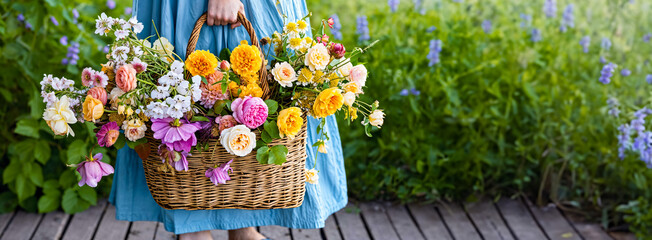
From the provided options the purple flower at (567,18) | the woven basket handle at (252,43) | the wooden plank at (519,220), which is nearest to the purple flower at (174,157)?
the woven basket handle at (252,43)

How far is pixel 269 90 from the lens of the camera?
1.44 m

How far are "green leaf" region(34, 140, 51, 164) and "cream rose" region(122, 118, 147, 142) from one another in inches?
46.3

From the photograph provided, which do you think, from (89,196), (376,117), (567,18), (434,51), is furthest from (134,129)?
(567,18)

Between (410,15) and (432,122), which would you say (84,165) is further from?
(410,15)

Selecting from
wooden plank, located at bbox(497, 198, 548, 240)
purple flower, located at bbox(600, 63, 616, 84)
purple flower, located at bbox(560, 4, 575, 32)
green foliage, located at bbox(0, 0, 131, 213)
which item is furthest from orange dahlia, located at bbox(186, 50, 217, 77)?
purple flower, located at bbox(560, 4, 575, 32)

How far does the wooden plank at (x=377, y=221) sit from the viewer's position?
233 centimetres

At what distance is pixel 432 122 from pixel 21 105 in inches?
65.2

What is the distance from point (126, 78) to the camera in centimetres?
130

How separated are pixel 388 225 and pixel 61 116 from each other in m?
1.42

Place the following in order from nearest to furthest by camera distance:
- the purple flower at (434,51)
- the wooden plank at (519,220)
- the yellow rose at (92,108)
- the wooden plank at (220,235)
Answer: the yellow rose at (92,108)
the wooden plank at (220,235)
the wooden plank at (519,220)
the purple flower at (434,51)

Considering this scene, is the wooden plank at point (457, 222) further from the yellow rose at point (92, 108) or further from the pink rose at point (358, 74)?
the yellow rose at point (92, 108)

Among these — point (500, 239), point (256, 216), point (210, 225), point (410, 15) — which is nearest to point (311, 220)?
point (256, 216)

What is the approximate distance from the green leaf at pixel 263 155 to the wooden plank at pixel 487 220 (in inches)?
47.9

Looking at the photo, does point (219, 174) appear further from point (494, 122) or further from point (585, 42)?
point (585, 42)
